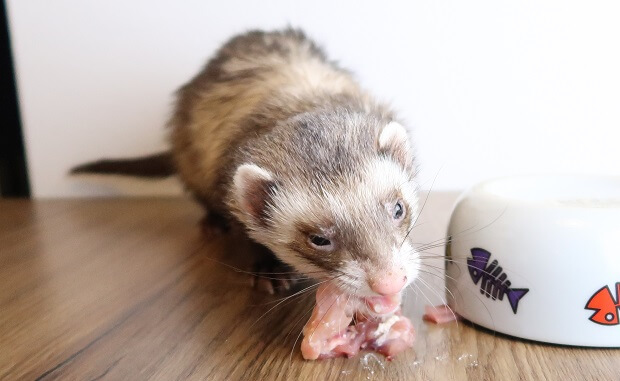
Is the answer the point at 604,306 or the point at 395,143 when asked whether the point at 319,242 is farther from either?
the point at 604,306

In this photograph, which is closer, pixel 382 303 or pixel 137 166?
pixel 382 303

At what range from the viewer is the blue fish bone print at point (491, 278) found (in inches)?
31.0

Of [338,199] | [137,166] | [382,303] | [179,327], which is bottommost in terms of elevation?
[137,166]

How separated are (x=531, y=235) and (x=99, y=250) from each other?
91cm

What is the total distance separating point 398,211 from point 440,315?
0.17 m

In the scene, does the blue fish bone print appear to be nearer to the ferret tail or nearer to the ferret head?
the ferret head

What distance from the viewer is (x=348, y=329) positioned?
0.82 meters

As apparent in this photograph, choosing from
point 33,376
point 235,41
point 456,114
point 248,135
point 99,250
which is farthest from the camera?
point 456,114

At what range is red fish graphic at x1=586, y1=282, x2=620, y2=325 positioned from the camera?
742 mm

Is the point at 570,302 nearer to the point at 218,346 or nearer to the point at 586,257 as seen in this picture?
the point at 586,257

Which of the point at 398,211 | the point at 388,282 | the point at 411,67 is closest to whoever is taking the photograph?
the point at 388,282

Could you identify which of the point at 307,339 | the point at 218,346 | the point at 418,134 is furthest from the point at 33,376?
the point at 418,134

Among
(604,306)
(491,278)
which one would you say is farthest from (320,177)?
(604,306)

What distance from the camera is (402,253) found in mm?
780
